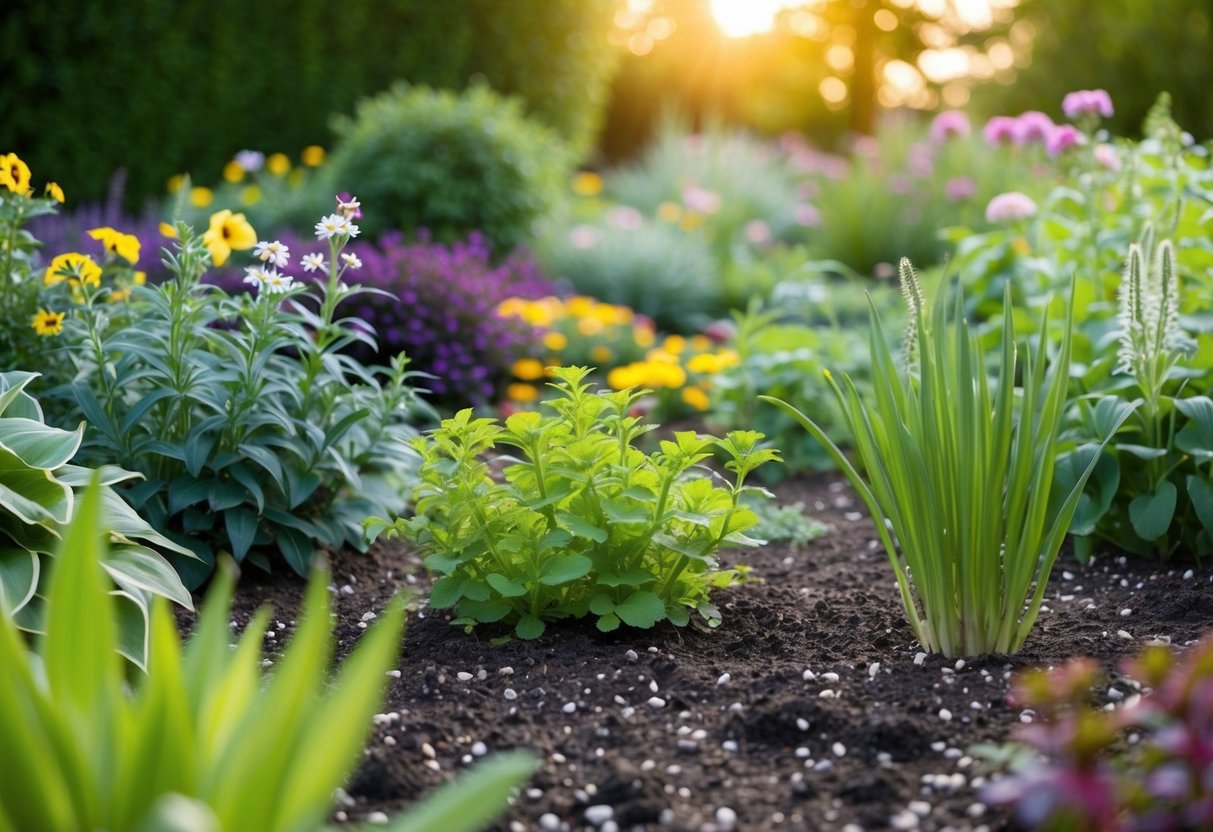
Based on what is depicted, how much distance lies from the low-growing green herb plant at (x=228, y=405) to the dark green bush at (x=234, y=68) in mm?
5212

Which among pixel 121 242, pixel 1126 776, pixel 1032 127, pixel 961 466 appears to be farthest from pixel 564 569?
pixel 1032 127

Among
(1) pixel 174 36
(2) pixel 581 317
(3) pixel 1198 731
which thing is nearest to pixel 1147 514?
(3) pixel 1198 731

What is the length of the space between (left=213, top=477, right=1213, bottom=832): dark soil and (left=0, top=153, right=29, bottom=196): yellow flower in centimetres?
117

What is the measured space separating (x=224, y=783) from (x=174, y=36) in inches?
296

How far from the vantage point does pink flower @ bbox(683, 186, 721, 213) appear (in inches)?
338

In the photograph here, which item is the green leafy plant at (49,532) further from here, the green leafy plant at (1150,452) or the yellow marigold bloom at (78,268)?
the green leafy plant at (1150,452)

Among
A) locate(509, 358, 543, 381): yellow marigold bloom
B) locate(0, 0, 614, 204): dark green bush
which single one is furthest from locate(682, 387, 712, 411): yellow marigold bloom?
locate(0, 0, 614, 204): dark green bush

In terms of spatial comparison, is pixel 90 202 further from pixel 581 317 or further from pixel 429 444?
pixel 429 444

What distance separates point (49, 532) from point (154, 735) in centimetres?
118

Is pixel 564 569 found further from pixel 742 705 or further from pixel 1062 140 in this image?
pixel 1062 140

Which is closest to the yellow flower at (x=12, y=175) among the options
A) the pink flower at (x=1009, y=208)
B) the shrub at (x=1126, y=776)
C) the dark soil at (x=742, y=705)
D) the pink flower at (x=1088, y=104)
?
the dark soil at (x=742, y=705)

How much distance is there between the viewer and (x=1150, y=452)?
2805 millimetres

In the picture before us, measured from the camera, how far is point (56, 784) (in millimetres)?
1249

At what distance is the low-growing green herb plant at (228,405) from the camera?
2676 mm
